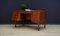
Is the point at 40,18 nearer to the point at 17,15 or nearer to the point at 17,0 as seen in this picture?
the point at 17,15

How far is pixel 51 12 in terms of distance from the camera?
4.49m

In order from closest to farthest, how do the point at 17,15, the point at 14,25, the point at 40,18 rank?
the point at 40,18 < the point at 17,15 < the point at 14,25

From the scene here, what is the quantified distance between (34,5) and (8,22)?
1071 millimetres

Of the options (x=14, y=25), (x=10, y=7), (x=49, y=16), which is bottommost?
(x=14, y=25)

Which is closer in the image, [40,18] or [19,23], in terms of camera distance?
[40,18]

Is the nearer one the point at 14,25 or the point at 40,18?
the point at 40,18

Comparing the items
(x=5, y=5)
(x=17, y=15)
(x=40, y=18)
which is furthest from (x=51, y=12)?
(x=5, y=5)

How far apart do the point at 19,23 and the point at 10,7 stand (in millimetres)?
632

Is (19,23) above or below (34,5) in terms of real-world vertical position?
below

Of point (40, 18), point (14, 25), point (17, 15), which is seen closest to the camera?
point (40, 18)

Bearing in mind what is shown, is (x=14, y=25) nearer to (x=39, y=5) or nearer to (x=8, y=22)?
(x=8, y=22)

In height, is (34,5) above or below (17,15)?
above

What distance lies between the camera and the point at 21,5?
13.3 feet

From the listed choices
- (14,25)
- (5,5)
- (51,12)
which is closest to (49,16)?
(51,12)
